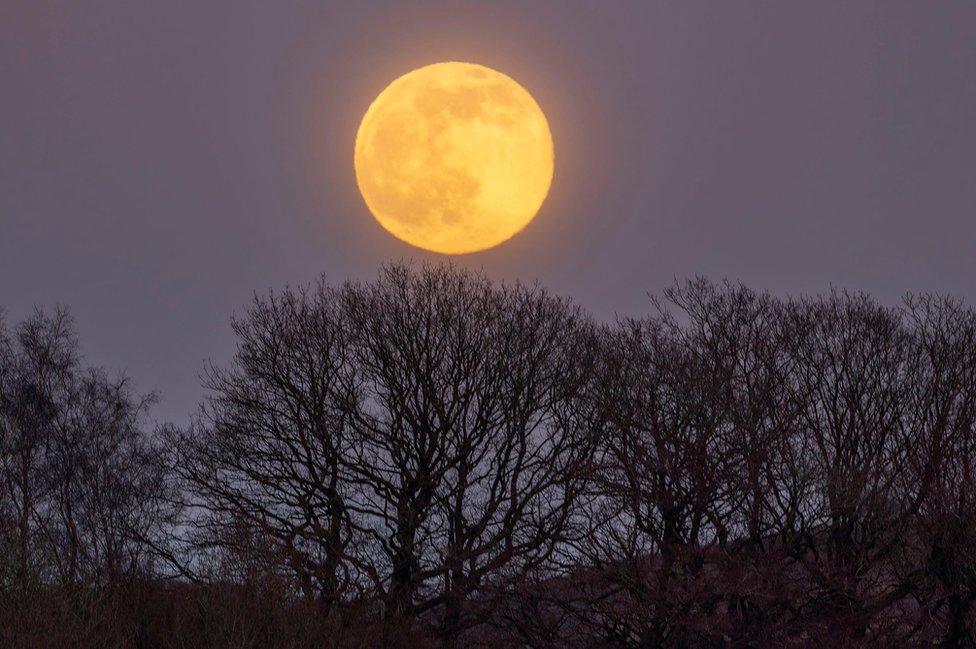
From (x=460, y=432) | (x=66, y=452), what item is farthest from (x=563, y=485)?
(x=66, y=452)

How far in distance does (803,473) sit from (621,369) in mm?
7674

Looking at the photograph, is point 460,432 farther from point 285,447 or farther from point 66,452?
point 66,452

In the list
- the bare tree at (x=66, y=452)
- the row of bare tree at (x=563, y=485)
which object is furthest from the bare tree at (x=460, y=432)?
the bare tree at (x=66, y=452)

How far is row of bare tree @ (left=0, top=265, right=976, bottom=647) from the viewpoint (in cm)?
3756

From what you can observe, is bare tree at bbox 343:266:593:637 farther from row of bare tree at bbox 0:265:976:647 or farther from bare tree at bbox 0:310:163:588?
bare tree at bbox 0:310:163:588

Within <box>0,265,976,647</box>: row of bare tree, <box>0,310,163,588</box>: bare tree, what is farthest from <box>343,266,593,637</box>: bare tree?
<box>0,310,163,588</box>: bare tree

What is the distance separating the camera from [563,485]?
Answer: 1697 inches

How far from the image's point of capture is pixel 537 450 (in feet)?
144

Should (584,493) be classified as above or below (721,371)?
below

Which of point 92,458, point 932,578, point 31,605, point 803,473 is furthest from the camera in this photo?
point 92,458

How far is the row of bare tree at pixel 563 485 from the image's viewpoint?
3756 cm

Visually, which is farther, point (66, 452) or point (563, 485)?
point (66, 452)

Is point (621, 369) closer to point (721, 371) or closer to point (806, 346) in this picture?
point (721, 371)

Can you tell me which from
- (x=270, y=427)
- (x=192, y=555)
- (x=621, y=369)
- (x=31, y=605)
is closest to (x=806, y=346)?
(x=621, y=369)
